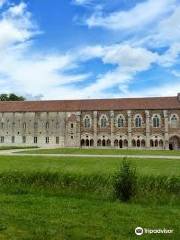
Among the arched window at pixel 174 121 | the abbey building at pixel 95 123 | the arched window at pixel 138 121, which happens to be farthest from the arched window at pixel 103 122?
the arched window at pixel 174 121

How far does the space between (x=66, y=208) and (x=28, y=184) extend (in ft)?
13.1

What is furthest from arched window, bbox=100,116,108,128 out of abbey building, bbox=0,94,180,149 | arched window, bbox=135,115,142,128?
arched window, bbox=135,115,142,128

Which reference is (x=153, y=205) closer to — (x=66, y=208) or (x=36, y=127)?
(x=66, y=208)

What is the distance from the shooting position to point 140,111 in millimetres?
61156

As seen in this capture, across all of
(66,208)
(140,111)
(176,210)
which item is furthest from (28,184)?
(140,111)

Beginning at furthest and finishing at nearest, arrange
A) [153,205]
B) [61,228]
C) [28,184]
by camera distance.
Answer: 1. [28,184]
2. [153,205]
3. [61,228]

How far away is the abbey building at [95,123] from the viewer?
6000cm

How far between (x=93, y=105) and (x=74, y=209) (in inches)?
2158

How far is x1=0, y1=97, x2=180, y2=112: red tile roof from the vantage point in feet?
200

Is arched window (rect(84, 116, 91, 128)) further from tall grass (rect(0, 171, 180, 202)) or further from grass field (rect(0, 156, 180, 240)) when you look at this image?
grass field (rect(0, 156, 180, 240))

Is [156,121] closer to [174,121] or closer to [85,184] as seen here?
[174,121]

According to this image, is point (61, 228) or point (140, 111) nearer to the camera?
point (61, 228)

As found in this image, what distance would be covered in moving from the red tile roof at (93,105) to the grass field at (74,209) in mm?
48766

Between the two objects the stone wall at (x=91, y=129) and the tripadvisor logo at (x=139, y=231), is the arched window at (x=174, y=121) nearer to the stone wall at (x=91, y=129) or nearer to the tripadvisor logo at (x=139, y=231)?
the stone wall at (x=91, y=129)
